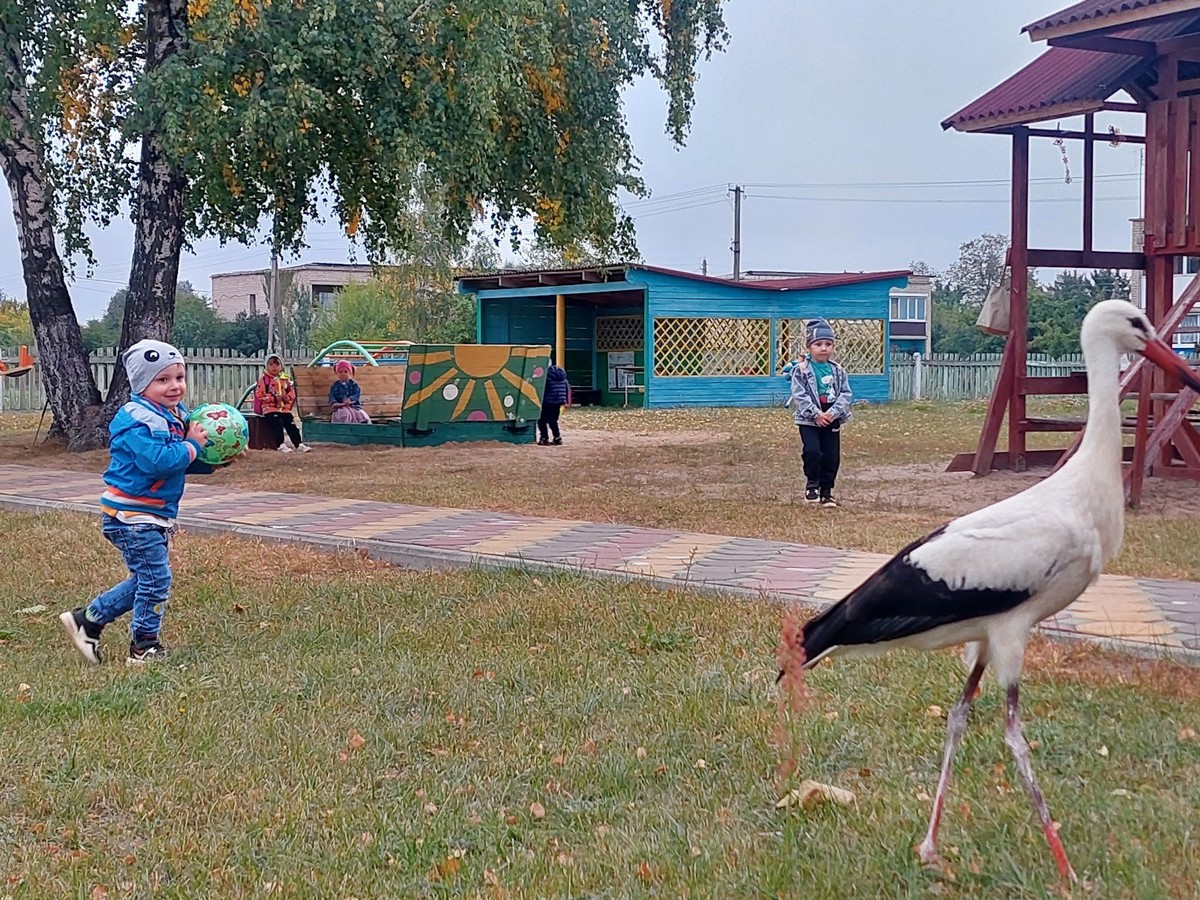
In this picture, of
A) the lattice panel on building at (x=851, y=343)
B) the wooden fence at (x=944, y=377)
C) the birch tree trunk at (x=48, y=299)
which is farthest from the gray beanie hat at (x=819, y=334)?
the wooden fence at (x=944, y=377)

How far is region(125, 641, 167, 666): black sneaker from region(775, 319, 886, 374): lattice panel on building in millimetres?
27335

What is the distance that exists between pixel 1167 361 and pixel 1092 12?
7592mm

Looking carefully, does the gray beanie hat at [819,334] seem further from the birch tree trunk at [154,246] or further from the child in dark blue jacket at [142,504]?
the birch tree trunk at [154,246]

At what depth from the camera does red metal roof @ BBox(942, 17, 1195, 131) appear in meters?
12.0

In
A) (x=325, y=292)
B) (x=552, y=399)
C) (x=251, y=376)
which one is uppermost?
(x=325, y=292)

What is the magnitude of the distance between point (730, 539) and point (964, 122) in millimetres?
6050

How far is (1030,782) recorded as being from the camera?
3.57 metres

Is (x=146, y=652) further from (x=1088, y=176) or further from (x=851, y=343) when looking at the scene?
(x=851, y=343)

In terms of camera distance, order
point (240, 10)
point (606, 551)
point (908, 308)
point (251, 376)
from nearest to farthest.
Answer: point (606, 551), point (240, 10), point (251, 376), point (908, 308)

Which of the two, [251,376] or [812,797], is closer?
[812,797]

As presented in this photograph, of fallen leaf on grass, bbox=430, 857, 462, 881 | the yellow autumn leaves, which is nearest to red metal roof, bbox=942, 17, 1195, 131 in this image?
the yellow autumn leaves

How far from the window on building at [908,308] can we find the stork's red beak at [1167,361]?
7723cm

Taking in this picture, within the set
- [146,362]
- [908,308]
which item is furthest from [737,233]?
[146,362]

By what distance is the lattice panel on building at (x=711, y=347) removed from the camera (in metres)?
31.5
